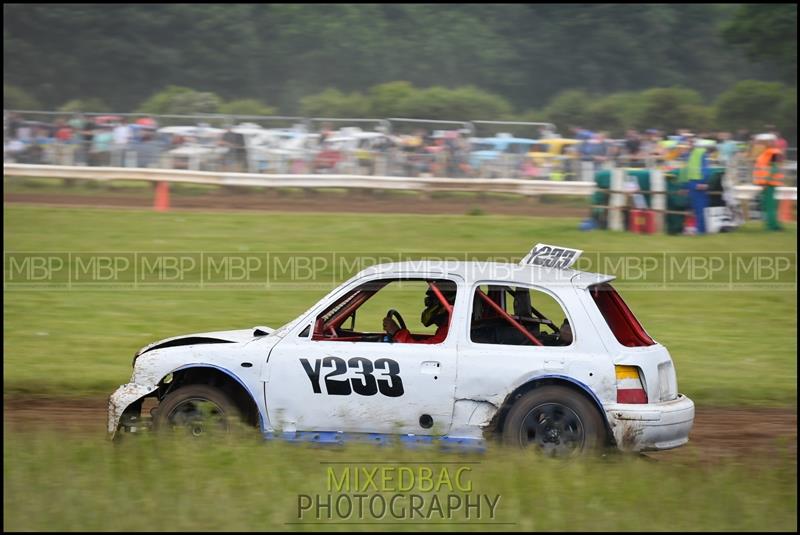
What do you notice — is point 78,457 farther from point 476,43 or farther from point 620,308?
point 476,43

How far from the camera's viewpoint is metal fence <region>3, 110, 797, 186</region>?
24547 millimetres

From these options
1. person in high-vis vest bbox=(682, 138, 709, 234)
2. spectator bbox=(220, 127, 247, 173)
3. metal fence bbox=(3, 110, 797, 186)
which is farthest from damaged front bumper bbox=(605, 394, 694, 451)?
spectator bbox=(220, 127, 247, 173)

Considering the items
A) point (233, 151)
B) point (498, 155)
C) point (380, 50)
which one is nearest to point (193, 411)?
point (233, 151)

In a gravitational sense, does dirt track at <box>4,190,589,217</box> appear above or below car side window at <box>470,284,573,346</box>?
above

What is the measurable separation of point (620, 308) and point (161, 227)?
14.4m

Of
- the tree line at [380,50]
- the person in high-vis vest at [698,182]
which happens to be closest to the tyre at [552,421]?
the person in high-vis vest at [698,182]

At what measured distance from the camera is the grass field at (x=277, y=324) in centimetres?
526

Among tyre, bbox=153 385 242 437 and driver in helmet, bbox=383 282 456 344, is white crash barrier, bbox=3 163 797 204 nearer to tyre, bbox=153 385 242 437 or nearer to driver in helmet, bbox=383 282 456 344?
driver in helmet, bbox=383 282 456 344

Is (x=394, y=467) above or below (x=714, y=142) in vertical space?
below

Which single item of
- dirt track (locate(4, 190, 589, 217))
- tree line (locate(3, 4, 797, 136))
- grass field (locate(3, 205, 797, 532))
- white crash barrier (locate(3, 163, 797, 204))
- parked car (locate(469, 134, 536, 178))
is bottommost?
grass field (locate(3, 205, 797, 532))

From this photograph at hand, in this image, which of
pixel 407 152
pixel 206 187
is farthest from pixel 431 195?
pixel 206 187

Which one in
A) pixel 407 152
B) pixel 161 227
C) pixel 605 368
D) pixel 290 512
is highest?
pixel 407 152

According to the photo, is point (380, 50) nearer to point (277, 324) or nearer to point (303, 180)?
point (303, 180)

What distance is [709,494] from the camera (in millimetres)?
5570
